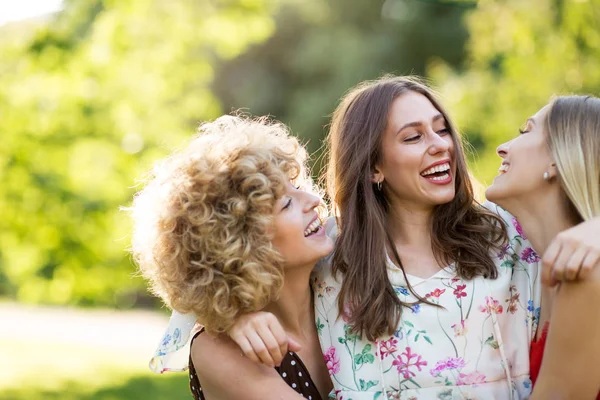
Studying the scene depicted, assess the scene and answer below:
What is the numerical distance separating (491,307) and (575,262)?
0.81 meters

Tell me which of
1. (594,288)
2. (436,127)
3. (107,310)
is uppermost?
(436,127)

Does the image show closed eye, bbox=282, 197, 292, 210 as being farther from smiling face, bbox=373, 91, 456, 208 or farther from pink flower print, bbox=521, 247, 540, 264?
pink flower print, bbox=521, 247, 540, 264

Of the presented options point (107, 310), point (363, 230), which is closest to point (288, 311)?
point (363, 230)

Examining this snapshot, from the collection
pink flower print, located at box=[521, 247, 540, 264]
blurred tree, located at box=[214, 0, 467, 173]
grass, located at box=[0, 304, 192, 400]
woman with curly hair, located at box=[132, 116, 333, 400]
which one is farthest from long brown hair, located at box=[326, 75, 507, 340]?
blurred tree, located at box=[214, 0, 467, 173]

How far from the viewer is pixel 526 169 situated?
3.00m

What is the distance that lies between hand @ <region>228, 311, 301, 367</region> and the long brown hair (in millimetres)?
410

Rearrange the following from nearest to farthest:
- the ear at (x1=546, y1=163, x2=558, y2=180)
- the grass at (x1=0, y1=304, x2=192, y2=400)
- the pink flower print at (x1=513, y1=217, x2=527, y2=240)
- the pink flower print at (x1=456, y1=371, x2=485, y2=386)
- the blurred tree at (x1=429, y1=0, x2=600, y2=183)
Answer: the ear at (x1=546, y1=163, x2=558, y2=180), the pink flower print at (x1=456, y1=371, x2=485, y2=386), the pink flower print at (x1=513, y1=217, x2=527, y2=240), the blurred tree at (x1=429, y1=0, x2=600, y2=183), the grass at (x1=0, y1=304, x2=192, y2=400)

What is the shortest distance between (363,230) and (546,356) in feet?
3.63

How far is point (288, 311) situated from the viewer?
11.1 feet

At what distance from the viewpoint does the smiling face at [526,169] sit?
295cm

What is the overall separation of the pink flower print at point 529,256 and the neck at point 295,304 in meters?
0.89

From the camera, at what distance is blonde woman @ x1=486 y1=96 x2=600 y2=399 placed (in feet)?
8.07

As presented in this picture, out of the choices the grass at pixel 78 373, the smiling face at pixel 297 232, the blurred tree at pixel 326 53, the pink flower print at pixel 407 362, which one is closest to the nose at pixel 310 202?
the smiling face at pixel 297 232

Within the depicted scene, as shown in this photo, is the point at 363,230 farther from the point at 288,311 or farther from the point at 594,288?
the point at 594,288
